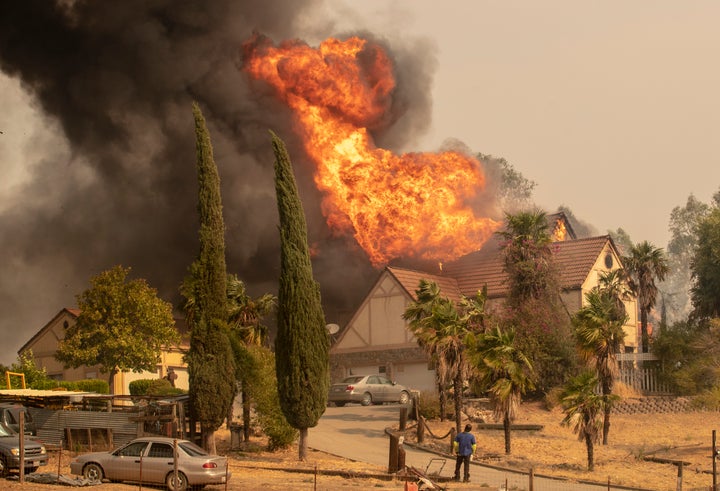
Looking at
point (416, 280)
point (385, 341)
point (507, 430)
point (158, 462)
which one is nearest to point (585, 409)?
point (507, 430)

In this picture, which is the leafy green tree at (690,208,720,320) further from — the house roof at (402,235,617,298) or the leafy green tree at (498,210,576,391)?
the leafy green tree at (498,210,576,391)

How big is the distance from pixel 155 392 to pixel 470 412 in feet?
41.5

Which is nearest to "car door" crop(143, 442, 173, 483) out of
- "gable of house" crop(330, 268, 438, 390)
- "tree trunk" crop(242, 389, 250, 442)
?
"tree trunk" crop(242, 389, 250, 442)

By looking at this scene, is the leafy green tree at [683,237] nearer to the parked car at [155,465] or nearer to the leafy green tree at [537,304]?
the leafy green tree at [537,304]

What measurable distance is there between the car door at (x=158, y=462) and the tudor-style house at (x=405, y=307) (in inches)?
1086

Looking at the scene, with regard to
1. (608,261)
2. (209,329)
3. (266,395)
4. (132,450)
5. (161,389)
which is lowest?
(132,450)

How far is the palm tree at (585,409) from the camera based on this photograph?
3228 centimetres

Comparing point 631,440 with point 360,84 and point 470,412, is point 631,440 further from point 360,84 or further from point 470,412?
point 360,84

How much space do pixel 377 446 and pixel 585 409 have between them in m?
7.62

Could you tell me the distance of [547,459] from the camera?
34.2 m

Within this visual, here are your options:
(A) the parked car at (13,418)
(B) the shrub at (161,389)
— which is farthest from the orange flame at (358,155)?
(A) the parked car at (13,418)

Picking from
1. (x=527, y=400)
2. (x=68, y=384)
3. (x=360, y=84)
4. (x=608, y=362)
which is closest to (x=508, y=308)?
(x=527, y=400)

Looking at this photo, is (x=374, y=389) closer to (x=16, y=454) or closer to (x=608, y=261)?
(x=608, y=261)

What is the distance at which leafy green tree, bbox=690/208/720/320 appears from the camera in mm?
52594
